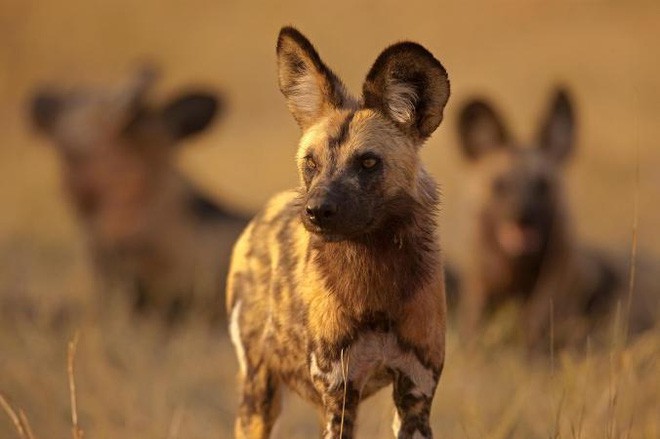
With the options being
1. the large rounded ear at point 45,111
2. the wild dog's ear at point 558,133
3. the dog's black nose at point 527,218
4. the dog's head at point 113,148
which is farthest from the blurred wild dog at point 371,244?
the large rounded ear at point 45,111

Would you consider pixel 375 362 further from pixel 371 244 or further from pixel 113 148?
pixel 113 148

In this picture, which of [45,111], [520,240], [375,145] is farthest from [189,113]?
[375,145]

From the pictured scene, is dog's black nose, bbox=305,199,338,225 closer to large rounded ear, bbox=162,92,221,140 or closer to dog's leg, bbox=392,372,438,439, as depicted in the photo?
dog's leg, bbox=392,372,438,439

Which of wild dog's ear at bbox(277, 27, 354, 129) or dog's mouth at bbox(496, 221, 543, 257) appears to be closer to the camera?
wild dog's ear at bbox(277, 27, 354, 129)

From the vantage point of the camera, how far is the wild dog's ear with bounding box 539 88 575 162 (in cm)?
794

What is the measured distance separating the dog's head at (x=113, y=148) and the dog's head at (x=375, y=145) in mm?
4948

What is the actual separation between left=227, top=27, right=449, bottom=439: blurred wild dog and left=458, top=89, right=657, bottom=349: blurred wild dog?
159 inches

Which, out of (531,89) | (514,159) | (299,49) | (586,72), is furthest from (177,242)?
(586,72)

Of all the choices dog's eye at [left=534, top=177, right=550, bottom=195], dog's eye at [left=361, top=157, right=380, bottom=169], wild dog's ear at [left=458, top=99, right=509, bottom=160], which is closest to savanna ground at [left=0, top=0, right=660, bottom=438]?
wild dog's ear at [left=458, top=99, right=509, bottom=160]

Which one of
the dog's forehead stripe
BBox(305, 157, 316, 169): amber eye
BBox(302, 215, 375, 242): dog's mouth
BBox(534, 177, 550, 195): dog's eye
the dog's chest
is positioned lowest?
BBox(534, 177, 550, 195): dog's eye

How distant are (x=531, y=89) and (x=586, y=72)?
106 cm

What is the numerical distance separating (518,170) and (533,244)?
20.0 inches

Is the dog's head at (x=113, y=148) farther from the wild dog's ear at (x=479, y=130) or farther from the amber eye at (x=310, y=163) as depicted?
the amber eye at (x=310, y=163)

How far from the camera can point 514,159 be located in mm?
7945
